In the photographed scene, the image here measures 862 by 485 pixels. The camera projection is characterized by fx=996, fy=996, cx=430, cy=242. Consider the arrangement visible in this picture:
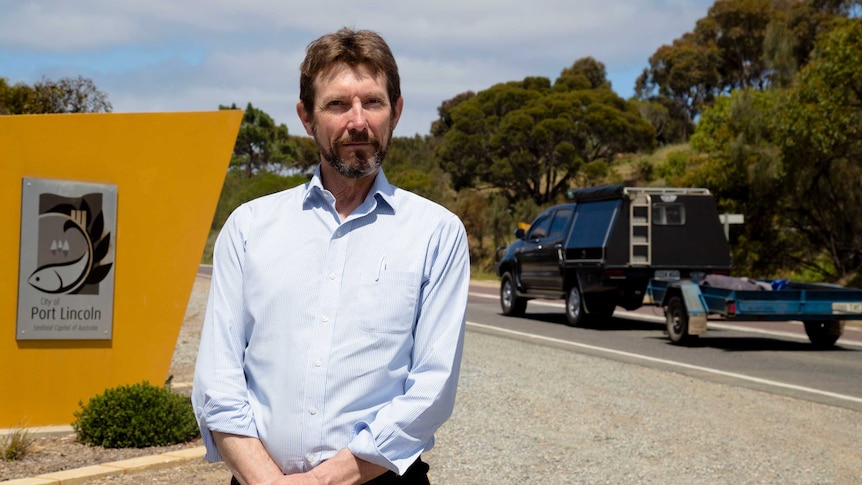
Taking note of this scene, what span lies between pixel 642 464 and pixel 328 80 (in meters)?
4.77

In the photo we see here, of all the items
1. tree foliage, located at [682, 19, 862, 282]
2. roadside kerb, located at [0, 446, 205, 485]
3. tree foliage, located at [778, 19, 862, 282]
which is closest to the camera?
roadside kerb, located at [0, 446, 205, 485]

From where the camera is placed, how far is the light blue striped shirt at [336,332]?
2.49 metres

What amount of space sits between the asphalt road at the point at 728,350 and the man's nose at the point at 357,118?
828 centimetres

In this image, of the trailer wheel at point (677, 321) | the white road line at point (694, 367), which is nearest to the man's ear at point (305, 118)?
the white road line at point (694, 367)

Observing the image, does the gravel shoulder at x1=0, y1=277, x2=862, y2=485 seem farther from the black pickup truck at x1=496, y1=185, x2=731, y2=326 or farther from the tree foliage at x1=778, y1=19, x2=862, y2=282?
the tree foliage at x1=778, y1=19, x2=862, y2=282

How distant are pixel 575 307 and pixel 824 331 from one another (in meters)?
4.41

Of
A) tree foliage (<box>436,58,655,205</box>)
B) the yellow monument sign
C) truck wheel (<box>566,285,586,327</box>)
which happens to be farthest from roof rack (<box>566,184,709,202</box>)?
tree foliage (<box>436,58,655,205</box>)

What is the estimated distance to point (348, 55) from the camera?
8.66 feet

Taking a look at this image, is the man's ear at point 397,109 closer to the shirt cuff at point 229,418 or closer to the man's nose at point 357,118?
the man's nose at point 357,118

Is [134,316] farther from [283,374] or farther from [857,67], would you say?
[857,67]

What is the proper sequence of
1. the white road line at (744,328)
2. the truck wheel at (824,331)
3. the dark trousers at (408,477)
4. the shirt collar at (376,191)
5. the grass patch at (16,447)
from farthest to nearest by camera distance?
the white road line at (744,328) < the truck wheel at (824,331) < the grass patch at (16,447) < the shirt collar at (376,191) < the dark trousers at (408,477)

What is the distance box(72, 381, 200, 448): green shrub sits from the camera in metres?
6.75

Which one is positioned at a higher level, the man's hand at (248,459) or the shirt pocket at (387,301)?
the shirt pocket at (387,301)

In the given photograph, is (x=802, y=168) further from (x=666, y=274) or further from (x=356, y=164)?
(x=356, y=164)
